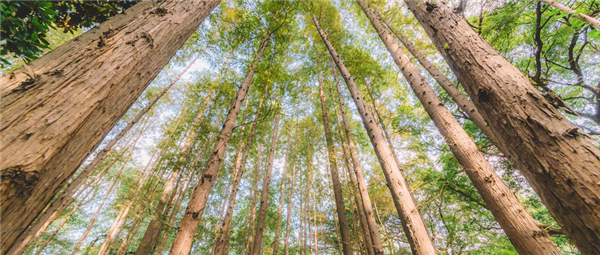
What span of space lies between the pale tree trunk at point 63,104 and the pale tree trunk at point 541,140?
2067mm

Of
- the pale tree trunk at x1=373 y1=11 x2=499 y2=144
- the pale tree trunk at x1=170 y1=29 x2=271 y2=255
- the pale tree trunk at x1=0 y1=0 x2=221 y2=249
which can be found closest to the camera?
the pale tree trunk at x1=0 y1=0 x2=221 y2=249

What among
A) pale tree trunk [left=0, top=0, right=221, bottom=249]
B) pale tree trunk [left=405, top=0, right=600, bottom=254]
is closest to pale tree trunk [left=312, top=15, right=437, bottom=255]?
pale tree trunk [left=405, top=0, right=600, bottom=254]

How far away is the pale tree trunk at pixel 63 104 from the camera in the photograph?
0.57 meters

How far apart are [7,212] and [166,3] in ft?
4.96

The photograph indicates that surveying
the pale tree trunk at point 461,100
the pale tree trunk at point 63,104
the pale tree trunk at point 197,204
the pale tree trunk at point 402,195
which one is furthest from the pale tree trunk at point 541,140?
the pale tree trunk at point 197,204

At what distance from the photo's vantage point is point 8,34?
5.01 feet

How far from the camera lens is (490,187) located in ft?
7.70

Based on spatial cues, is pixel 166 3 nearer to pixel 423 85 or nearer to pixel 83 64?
pixel 83 64

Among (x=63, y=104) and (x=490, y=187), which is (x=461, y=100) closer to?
(x=490, y=187)

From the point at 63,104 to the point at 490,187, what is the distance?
3858mm

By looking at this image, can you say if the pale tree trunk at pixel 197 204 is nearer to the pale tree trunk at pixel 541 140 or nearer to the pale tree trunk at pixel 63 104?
the pale tree trunk at pixel 63 104

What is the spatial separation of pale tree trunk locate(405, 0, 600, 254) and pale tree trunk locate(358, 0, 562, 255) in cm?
157

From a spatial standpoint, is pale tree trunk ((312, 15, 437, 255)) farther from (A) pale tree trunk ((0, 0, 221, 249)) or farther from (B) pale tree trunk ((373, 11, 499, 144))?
(A) pale tree trunk ((0, 0, 221, 249))

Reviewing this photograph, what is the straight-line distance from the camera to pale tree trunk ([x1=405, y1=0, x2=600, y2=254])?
2.56ft
